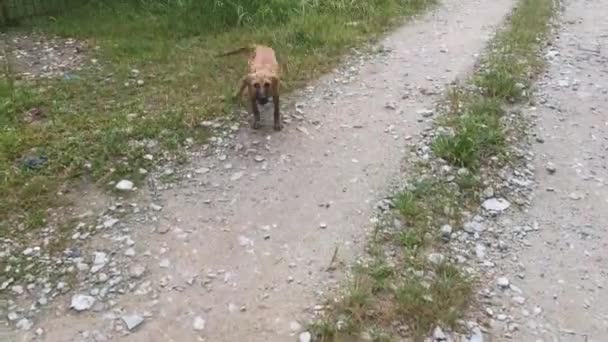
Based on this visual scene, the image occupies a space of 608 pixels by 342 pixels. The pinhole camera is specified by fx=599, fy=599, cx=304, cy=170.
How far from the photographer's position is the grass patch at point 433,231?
3.45 metres

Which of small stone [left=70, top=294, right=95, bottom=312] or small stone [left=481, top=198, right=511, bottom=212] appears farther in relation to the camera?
small stone [left=481, top=198, right=511, bottom=212]

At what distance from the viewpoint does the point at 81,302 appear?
3635 mm

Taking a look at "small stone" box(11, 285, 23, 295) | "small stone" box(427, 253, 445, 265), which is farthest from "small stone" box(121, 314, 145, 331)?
"small stone" box(427, 253, 445, 265)

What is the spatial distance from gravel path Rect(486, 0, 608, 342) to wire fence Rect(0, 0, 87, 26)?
6716 millimetres

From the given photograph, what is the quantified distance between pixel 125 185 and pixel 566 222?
3375 mm

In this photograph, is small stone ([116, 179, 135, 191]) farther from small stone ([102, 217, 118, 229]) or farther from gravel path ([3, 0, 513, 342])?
small stone ([102, 217, 118, 229])

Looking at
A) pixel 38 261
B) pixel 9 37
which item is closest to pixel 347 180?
pixel 38 261

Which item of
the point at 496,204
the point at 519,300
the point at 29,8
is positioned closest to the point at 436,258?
the point at 519,300

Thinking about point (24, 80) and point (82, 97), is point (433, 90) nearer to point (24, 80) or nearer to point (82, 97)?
point (82, 97)

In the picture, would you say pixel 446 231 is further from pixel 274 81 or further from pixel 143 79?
pixel 143 79

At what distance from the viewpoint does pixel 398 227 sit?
429cm

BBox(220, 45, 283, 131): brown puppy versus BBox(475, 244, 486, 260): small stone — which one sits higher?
BBox(220, 45, 283, 131): brown puppy

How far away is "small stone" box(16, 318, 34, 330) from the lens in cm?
347

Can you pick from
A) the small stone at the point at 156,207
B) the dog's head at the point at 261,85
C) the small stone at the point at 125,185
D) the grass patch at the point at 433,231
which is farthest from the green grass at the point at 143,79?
the grass patch at the point at 433,231
